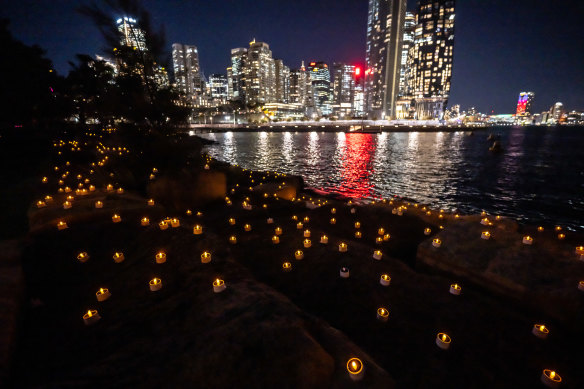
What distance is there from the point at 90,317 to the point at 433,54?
225 metres

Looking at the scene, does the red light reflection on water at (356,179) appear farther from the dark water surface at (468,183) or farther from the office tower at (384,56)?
the office tower at (384,56)

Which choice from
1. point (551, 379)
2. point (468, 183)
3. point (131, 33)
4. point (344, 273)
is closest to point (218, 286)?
point (344, 273)

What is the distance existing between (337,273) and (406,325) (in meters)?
1.83

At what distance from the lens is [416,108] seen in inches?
7057

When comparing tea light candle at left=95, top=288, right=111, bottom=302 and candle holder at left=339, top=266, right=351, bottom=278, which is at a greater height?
tea light candle at left=95, top=288, right=111, bottom=302

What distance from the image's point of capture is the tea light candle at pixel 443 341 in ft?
13.5

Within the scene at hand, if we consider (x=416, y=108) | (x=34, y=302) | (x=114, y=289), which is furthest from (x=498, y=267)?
(x=416, y=108)

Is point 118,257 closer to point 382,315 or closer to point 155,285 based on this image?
point 155,285

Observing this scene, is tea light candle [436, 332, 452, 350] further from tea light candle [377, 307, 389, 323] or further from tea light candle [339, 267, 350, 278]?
tea light candle [339, 267, 350, 278]

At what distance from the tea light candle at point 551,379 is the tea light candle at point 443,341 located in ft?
3.98

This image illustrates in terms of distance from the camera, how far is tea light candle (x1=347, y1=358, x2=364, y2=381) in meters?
2.92

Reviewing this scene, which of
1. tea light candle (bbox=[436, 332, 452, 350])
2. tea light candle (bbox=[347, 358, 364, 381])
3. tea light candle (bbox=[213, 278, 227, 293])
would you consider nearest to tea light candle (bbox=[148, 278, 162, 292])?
tea light candle (bbox=[213, 278, 227, 293])

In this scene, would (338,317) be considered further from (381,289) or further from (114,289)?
(114,289)

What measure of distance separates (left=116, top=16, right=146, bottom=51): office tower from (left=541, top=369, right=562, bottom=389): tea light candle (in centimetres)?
1757
